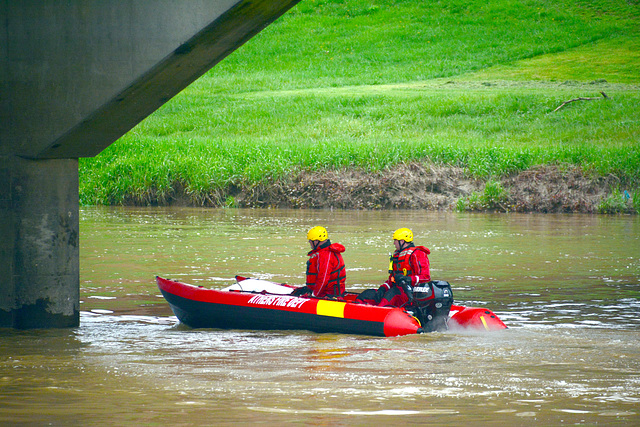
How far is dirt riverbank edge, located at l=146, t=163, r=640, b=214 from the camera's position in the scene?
24078mm

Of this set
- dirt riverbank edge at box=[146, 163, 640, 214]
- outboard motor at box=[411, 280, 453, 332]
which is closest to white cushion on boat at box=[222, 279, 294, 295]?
outboard motor at box=[411, 280, 453, 332]

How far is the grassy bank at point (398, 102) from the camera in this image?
85.3 feet

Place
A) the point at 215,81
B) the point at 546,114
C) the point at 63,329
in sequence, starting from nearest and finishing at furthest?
1. the point at 63,329
2. the point at 546,114
3. the point at 215,81

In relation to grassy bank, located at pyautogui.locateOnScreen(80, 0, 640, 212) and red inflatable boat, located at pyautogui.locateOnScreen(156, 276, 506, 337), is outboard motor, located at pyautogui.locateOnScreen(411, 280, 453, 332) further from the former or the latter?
grassy bank, located at pyautogui.locateOnScreen(80, 0, 640, 212)

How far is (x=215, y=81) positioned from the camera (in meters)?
45.8

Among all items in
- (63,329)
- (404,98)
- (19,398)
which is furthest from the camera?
(404,98)

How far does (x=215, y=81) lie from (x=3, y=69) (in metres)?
37.8

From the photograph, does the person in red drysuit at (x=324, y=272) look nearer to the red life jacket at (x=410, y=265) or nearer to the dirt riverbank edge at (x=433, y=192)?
the red life jacket at (x=410, y=265)

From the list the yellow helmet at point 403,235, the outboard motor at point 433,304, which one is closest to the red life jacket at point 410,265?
the yellow helmet at point 403,235

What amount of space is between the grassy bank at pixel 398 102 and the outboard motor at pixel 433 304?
632 inches

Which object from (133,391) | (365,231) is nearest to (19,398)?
(133,391)

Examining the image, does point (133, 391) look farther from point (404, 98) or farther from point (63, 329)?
point (404, 98)

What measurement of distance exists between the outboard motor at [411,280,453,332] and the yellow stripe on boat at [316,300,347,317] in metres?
0.75

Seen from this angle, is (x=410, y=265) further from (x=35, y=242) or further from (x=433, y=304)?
(x=35, y=242)
